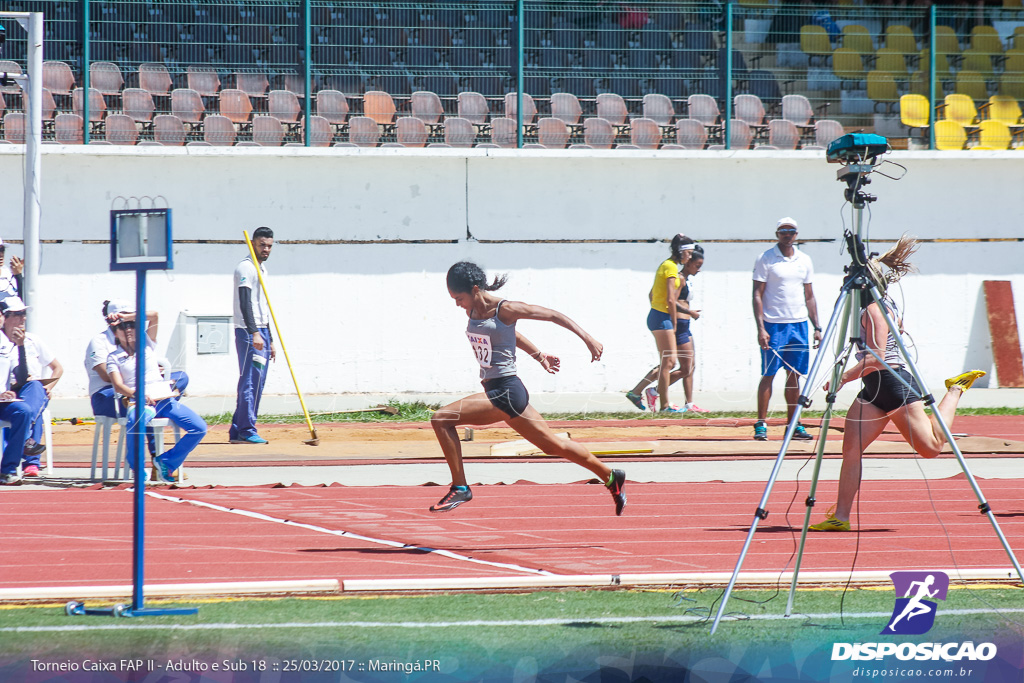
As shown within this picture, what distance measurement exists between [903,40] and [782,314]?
9.44m

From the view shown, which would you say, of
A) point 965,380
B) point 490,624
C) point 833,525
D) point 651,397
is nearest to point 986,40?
point 651,397

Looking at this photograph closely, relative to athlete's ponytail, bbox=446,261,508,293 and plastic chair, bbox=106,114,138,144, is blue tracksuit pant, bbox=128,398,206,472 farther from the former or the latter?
plastic chair, bbox=106,114,138,144

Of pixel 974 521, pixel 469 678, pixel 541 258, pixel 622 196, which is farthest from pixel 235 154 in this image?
pixel 469 678

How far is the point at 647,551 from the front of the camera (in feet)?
20.7

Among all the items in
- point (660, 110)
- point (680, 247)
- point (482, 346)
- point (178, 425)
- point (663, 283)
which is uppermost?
point (660, 110)

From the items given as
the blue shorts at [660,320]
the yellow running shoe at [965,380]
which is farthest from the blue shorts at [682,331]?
the yellow running shoe at [965,380]

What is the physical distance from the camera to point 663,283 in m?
13.1

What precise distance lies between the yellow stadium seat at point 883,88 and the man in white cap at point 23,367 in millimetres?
14119

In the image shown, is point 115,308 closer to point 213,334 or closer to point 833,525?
point 833,525

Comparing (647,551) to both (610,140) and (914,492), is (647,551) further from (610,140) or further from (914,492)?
(610,140)

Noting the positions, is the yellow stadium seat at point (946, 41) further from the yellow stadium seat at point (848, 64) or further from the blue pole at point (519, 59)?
the blue pole at point (519, 59)

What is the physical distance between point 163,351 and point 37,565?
34.5 ft

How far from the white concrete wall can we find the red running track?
750 centimetres

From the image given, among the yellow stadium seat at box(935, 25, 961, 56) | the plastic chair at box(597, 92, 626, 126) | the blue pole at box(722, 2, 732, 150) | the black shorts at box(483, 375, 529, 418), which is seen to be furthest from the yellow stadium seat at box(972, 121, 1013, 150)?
the black shorts at box(483, 375, 529, 418)
